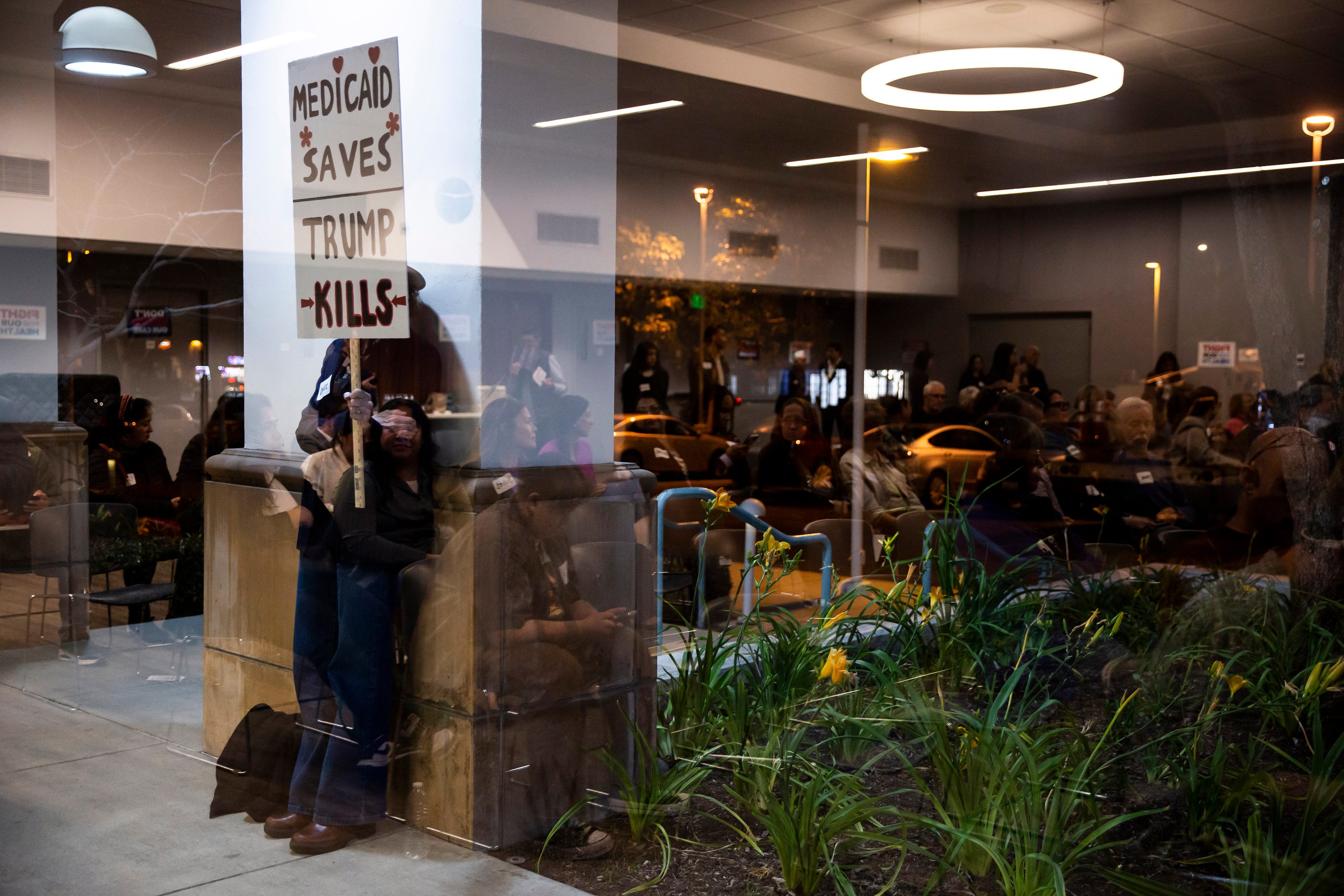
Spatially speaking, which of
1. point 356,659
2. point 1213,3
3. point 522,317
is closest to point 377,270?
point 522,317

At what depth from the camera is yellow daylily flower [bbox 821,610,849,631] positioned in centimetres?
362

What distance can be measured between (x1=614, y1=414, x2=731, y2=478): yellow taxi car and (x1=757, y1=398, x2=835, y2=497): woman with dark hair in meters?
0.27

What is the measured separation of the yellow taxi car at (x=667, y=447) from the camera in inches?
165

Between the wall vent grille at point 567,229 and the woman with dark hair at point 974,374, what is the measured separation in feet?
9.70

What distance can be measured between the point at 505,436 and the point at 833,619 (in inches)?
51.7

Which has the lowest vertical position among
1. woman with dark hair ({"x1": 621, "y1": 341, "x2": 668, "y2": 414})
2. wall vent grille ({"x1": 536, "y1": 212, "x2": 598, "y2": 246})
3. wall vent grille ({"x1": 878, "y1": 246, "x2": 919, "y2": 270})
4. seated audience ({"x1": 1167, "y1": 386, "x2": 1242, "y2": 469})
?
seated audience ({"x1": 1167, "y1": 386, "x2": 1242, "y2": 469})

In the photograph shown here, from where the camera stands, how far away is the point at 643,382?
5715 millimetres

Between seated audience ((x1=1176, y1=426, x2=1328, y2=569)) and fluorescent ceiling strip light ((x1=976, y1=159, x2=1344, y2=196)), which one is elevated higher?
fluorescent ceiling strip light ((x1=976, y1=159, x2=1344, y2=196))

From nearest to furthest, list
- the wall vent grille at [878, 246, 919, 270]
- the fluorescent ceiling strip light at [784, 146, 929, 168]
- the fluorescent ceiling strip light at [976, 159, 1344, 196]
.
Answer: the fluorescent ceiling strip light at [976, 159, 1344, 196] → the fluorescent ceiling strip light at [784, 146, 929, 168] → the wall vent grille at [878, 246, 919, 270]

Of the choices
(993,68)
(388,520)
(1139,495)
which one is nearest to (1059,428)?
(1139,495)

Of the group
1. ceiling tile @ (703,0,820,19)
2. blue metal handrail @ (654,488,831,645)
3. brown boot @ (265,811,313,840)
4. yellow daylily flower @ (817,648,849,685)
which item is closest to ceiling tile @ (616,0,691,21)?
ceiling tile @ (703,0,820,19)

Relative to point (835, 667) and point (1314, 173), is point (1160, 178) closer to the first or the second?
point (1314, 173)

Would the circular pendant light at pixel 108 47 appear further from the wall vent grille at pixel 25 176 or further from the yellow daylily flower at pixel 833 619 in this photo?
the yellow daylily flower at pixel 833 619

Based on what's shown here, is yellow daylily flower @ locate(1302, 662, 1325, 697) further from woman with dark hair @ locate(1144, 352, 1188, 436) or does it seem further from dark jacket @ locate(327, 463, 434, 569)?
woman with dark hair @ locate(1144, 352, 1188, 436)
